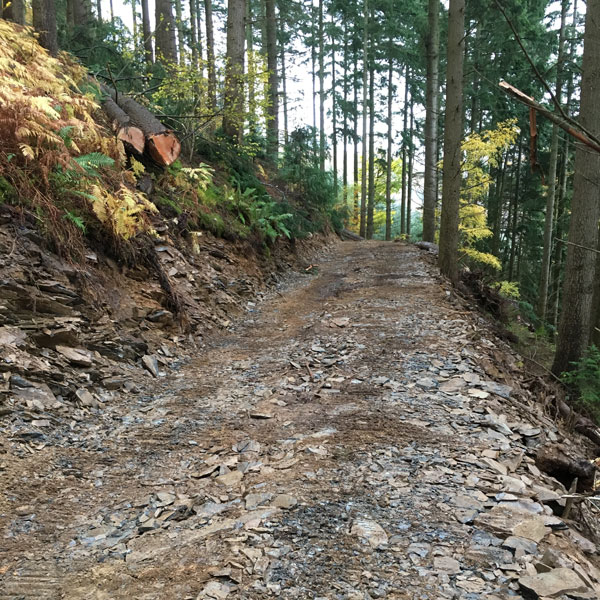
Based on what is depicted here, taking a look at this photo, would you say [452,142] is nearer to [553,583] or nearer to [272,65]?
[553,583]

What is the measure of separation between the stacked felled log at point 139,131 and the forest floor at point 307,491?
4210 mm

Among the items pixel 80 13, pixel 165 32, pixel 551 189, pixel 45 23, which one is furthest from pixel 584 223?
pixel 80 13

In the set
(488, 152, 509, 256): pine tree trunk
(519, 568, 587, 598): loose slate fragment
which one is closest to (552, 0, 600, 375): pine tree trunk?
(519, 568, 587, 598): loose slate fragment

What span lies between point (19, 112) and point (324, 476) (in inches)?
197

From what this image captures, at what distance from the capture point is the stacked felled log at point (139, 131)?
23.6 feet

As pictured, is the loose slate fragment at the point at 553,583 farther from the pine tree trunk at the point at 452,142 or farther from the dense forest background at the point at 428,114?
the pine tree trunk at the point at 452,142

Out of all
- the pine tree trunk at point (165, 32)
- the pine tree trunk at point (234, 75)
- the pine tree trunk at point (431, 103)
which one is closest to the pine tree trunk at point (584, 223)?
the pine tree trunk at point (234, 75)

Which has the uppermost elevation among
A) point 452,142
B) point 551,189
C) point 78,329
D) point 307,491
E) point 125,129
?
point 452,142

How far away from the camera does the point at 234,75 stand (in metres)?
8.90

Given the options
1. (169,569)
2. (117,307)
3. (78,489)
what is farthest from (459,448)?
(117,307)

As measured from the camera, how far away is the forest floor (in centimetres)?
201

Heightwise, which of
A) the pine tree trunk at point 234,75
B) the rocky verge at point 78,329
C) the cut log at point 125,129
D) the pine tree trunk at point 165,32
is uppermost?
the pine tree trunk at point 165,32

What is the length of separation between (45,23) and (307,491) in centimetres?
864

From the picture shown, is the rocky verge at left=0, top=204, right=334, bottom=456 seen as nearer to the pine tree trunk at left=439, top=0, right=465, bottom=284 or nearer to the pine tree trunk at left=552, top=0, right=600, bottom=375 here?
the pine tree trunk at left=439, top=0, right=465, bottom=284
